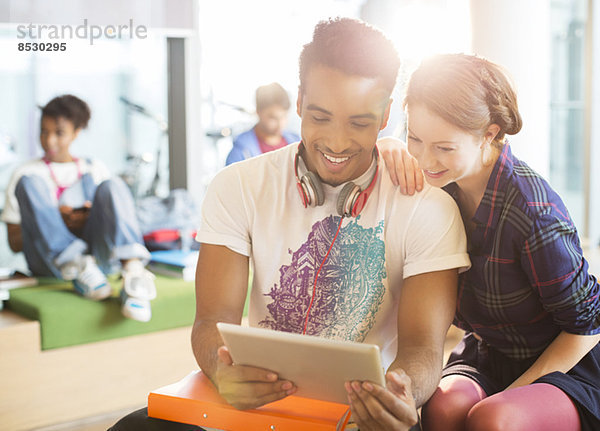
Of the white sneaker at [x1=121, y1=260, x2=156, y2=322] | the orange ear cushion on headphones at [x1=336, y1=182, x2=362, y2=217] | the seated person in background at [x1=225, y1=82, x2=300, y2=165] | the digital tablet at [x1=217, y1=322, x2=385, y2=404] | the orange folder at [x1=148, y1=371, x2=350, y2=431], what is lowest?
the white sneaker at [x1=121, y1=260, x2=156, y2=322]

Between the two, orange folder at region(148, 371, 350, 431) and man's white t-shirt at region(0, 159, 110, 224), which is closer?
orange folder at region(148, 371, 350, 431)

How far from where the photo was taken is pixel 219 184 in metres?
1.53

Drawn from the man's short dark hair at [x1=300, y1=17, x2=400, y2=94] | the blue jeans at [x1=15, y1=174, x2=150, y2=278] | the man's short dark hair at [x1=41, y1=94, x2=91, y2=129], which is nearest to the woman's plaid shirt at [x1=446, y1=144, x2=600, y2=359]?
the man's short dark hair at [x1=300, y1=17, x2=400, y2=94]

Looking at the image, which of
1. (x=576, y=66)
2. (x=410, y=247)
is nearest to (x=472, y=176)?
(x=410, y=247)

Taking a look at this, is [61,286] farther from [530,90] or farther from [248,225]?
[530,90]

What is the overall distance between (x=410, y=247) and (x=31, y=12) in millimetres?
2689

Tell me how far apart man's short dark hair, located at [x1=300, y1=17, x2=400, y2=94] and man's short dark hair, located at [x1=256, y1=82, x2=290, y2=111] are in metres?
2.10

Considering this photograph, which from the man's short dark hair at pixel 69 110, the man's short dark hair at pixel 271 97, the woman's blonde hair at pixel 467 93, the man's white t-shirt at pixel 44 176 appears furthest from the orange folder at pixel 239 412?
the man's short dark hair at pixel 271 97

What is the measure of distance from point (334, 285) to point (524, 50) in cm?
221

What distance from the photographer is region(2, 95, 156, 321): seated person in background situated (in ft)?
9.64

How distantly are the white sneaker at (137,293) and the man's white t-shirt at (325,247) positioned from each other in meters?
1.35

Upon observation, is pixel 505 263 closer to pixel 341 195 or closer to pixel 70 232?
pixel 341 195

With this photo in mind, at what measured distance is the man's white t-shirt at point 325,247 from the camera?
57.6 inches

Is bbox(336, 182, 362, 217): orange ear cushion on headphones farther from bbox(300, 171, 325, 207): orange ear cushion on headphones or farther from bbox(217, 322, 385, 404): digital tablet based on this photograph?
bbox(217, 322, 385, 404): digital tablet
